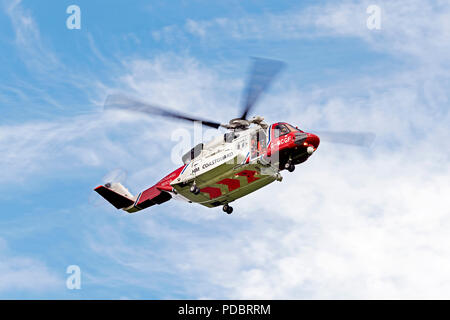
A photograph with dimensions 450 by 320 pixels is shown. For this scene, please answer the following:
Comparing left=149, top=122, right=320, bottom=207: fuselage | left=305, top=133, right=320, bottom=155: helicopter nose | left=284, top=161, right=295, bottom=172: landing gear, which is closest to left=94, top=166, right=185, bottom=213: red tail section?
left=149, top=122, right=320, bottom=207: fuselage

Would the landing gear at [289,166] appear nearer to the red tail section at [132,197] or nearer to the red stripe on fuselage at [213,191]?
the red stripe on fuselage at [213,191]

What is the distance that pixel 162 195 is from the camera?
229ft

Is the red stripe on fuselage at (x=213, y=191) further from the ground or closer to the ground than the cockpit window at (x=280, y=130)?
closer to the ground

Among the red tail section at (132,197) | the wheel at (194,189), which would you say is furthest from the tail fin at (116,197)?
the wheel at (194,189)

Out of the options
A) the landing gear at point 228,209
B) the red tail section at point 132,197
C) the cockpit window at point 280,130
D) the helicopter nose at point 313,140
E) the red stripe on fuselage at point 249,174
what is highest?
the cockpit window at point 280,130

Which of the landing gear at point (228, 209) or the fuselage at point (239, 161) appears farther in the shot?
the landing gear at point (228, 209)

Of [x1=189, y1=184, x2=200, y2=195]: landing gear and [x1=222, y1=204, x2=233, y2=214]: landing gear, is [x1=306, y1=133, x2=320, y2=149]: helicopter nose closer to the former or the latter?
[x1=222, y1=204, x2=233, y2=214]: landing gear

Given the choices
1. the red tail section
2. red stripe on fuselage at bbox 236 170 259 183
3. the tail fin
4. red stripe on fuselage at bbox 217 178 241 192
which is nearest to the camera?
red stripe on fuselage at bbox 236 170 259 183

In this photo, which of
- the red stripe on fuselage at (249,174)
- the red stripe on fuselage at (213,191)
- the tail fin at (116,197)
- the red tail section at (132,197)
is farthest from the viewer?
the tail fin at (116,197)

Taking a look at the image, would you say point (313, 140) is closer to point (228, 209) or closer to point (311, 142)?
point (311, 142)
